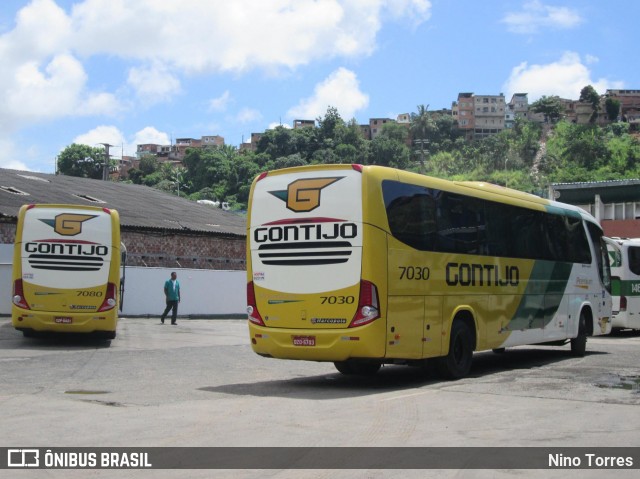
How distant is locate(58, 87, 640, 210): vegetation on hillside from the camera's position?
12575 cm

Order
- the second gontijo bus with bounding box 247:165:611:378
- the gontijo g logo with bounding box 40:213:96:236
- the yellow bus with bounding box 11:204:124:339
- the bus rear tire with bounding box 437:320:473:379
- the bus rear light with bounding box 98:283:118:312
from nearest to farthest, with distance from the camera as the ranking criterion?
the second gontijo bus with bounding box 247:165:611:378 < the bus rear tire with bounding box 437:320:473:379 < the yellow bus with bounding box 11:204:124:339 < the gontijo g logo with bounding box 40:213:96:236 < the bus rear light with bounding box 98:283:118:312

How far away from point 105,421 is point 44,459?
6.51 feet

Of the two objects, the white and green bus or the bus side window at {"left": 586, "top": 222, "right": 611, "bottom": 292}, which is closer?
the bus side window at {"left": 586, "top": 222, "right": 611, "bottom": 292}

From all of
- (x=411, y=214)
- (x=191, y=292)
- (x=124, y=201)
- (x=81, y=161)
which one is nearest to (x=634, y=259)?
(x=411, y=214)

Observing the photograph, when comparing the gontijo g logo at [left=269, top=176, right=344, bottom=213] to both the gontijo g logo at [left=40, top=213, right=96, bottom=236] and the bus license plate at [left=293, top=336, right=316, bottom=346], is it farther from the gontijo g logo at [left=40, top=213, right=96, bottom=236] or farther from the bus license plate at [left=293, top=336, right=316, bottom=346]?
the gontijo g logo at [left=40, top=213, right=96, bottom=236]

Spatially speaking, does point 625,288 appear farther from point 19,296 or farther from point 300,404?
point 300,404

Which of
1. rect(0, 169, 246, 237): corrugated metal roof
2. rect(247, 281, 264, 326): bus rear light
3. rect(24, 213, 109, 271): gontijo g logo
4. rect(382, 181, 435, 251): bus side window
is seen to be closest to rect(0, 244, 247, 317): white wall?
rect(0, 169, 246, 237): corrugated metal roof

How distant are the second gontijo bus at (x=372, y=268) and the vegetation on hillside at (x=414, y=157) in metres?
87.4

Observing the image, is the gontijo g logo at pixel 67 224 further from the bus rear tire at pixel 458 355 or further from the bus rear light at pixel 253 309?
the bus rear tire at pixel 458 355

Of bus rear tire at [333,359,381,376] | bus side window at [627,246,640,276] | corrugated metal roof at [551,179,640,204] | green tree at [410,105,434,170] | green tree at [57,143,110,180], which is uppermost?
green tree at [410,105,434,170]

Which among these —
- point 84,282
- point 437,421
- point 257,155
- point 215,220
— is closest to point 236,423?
point 437,421

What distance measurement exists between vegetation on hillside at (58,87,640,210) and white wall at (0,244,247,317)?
6183 centimetres

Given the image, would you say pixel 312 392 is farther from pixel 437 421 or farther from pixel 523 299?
pixel 523 299

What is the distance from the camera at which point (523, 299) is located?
53.3 feet
